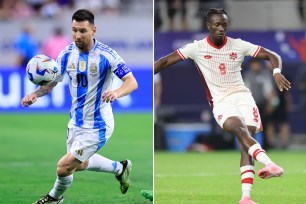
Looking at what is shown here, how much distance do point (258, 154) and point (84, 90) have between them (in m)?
2.06

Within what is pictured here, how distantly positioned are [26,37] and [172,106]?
6497 millimetres

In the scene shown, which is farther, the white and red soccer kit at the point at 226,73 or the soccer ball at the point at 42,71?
the white and red soccer kit at the point at 226,73

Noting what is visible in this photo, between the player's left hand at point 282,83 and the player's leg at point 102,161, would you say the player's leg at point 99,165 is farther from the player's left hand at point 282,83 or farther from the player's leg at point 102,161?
the player's left hand at point 282,83

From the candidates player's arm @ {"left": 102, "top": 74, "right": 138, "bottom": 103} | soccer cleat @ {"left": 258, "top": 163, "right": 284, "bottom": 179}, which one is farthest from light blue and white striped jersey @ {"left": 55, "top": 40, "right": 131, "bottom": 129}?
soccer cleat @ {"left": 258, "top": 163, "right": 284, "bottom": 179}

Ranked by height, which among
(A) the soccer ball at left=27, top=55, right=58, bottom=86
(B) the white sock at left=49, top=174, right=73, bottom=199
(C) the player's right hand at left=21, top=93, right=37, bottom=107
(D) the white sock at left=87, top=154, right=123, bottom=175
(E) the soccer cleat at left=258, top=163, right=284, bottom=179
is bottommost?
(B) the white sock at left=49, top=174, right=73, bottom=199

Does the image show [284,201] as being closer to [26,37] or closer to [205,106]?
[205,106]

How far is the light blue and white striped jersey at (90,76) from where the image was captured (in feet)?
31.1

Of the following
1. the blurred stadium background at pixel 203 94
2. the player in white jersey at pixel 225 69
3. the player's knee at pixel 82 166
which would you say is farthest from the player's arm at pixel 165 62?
the blurred stadium background at pixel 203 94

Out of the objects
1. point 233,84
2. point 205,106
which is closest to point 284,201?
point 233,84

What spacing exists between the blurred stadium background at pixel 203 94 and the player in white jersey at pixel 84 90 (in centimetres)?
576

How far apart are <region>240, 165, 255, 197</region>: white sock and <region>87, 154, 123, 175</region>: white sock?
1.74m

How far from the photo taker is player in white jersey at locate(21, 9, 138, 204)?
933 cm

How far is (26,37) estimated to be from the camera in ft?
91.0

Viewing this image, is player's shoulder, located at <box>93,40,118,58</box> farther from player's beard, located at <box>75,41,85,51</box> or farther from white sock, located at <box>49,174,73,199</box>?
white sock, located at <box>49,174,73,199</box>
